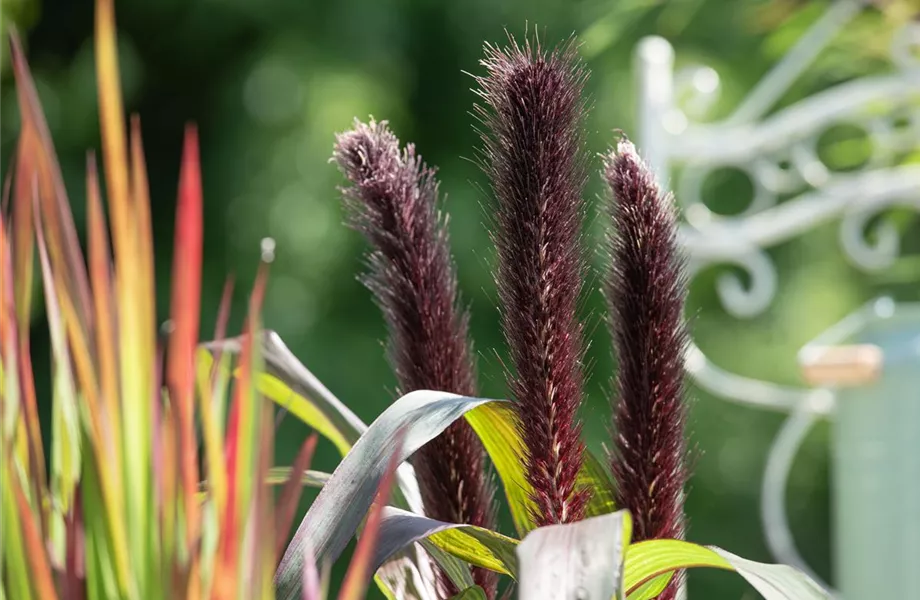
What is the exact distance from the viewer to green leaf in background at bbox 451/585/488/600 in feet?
0.88

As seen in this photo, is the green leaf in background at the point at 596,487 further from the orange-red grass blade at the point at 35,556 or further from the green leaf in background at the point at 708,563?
the orange-red grass blade at the point at 35,556

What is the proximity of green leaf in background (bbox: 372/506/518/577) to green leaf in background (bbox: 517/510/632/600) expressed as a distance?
0.04 metres

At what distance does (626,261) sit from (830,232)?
8.30 feet

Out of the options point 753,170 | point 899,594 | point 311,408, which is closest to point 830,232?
point 753,170

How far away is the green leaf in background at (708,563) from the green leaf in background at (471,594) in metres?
0.04

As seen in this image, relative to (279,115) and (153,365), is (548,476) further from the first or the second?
(279,115)

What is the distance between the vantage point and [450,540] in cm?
29

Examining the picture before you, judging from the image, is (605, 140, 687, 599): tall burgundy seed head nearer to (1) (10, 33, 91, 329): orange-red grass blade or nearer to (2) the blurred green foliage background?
(1) (10, 33, 91, 329): orange-red grass blade

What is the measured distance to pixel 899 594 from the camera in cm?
107

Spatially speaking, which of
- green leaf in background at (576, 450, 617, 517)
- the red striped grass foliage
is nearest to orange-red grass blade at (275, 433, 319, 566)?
the red striped grass foliage

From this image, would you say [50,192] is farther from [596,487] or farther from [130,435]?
[596,487]

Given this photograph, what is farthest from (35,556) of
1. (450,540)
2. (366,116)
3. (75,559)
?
(366,116)

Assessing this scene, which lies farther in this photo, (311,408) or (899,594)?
(899,594)

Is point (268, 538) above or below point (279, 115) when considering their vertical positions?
below
